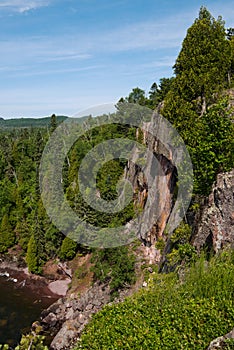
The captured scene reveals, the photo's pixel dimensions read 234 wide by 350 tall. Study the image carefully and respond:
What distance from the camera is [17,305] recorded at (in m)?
34.4

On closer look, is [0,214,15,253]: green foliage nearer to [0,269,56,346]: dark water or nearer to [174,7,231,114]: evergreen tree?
[0,269,56,346]: dark water

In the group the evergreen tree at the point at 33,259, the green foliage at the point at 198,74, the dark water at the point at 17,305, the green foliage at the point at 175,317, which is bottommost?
the dark water at the point at 17,305

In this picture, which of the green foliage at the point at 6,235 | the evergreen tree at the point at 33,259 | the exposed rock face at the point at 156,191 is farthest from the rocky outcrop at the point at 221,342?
the green foliage at the point at 6,235

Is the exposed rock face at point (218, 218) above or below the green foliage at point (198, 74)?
below

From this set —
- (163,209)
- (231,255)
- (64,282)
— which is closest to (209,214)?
(231,255)

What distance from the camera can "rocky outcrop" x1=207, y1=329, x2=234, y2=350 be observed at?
6958mm

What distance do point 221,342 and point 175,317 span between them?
1462 millimetres

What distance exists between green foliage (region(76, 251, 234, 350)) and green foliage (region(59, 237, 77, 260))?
106 feet

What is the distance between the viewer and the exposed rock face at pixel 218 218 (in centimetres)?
1437

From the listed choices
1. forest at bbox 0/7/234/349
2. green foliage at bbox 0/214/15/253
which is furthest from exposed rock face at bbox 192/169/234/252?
green foliage at bbox 0/214/15/253

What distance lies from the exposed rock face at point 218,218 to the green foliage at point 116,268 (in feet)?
46.8

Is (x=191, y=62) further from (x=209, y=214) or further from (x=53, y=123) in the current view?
(x=53, y=123)

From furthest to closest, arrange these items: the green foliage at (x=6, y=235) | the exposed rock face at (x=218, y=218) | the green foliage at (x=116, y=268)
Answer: the green foliage at (x=6, y=235) < the green foliage at (x=116, y=268) < the exposed rock face at (x=218, y=218)

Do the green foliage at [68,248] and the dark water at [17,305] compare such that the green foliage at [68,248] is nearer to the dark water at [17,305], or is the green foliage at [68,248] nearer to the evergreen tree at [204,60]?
the dark water at [17,305]
